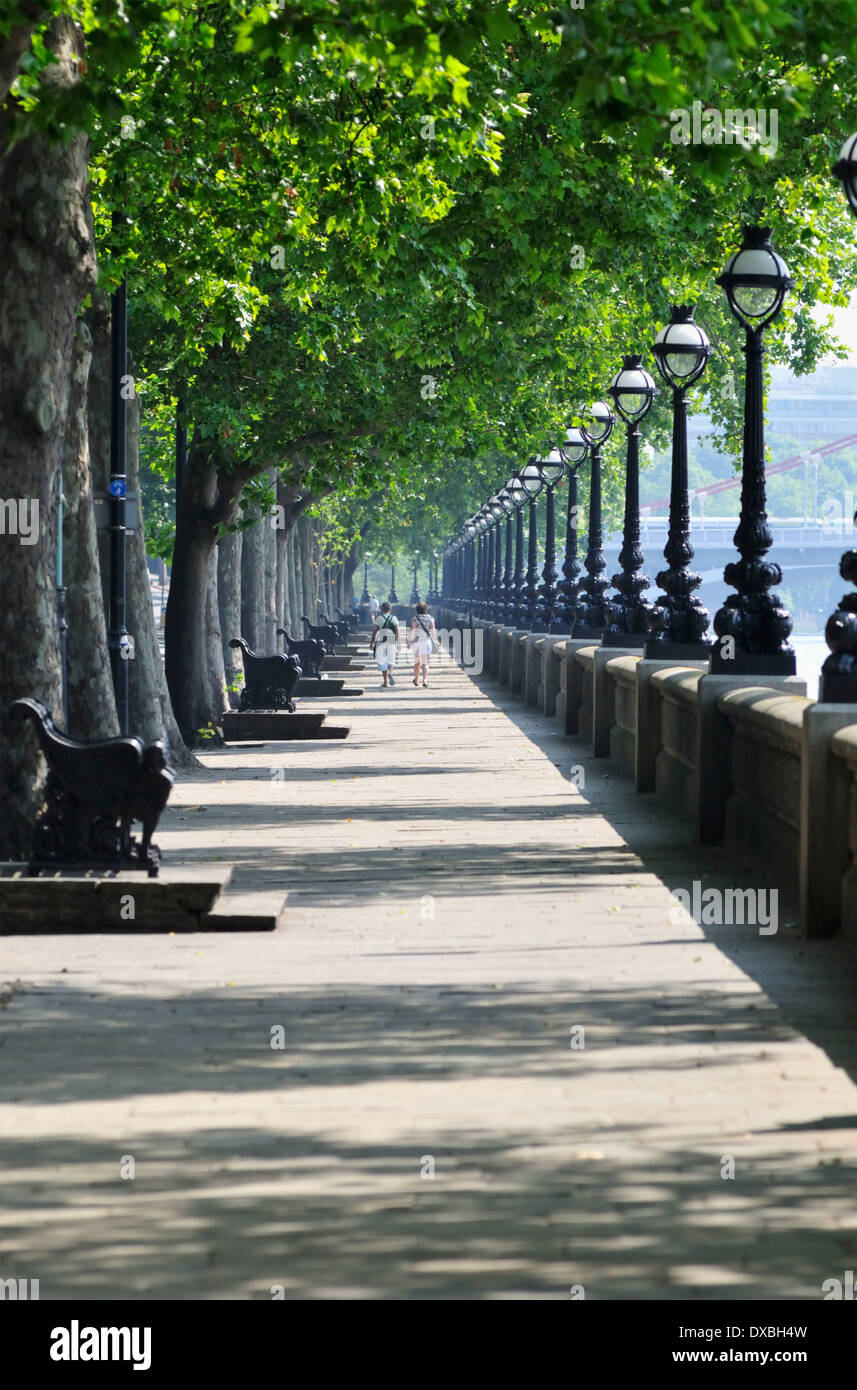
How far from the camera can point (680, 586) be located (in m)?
21.4

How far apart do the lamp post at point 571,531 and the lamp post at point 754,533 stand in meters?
19.9

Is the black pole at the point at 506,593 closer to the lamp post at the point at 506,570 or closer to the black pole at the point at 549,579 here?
the lamp post at the point at 506,570

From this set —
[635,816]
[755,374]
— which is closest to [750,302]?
[755,374]

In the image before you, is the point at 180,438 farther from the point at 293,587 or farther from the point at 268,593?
the point at 293,587

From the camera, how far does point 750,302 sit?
16359mm

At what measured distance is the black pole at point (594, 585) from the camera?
33562 mm

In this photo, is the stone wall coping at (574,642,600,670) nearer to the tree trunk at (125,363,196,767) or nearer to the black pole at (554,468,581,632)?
the tree trunk at (125,363,196,767)

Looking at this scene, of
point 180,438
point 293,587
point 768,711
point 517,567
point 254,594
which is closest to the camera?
point 768,711

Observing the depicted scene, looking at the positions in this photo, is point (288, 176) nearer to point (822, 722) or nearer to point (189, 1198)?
point (822, 722)

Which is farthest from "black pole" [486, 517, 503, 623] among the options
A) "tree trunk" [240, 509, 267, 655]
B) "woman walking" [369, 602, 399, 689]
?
"tree trunk" [240, 509, 267, 655]

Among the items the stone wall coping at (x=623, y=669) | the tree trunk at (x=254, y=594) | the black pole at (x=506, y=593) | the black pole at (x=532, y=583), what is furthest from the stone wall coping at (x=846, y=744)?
the black pole at (x=506, y=593)

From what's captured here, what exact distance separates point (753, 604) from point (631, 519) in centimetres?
1148

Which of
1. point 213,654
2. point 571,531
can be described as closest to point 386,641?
point 571,531
